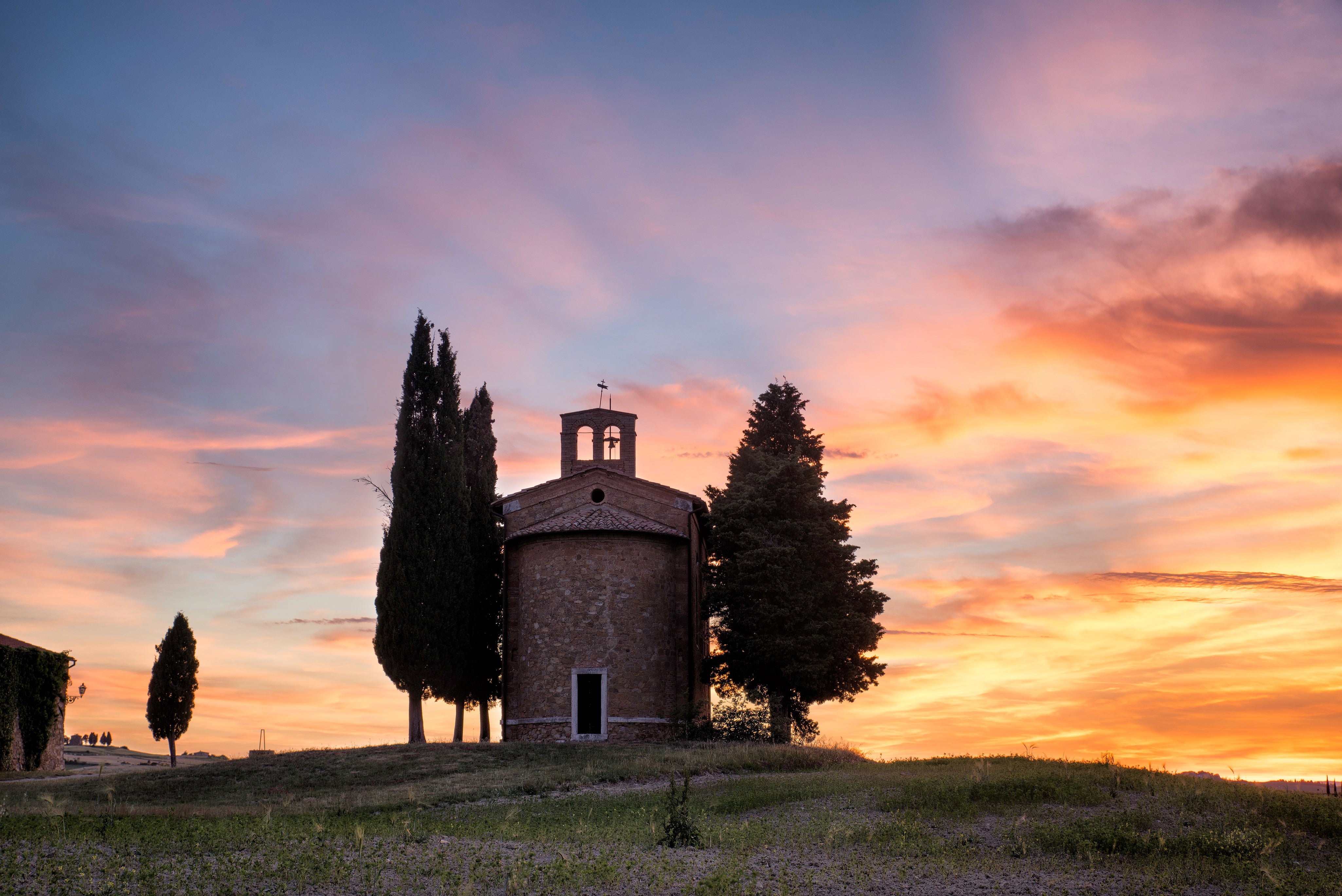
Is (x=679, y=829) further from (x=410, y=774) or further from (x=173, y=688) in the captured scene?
(x=173, y=688)

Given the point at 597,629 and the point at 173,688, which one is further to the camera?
the point at 173,688

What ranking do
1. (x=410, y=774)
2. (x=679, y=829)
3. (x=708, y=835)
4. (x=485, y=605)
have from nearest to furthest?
(x=679, y=829) < (x=708, y=835) < (x=410, y=774) < (x=485, y=605)

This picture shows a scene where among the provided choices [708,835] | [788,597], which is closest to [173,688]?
[788,597]

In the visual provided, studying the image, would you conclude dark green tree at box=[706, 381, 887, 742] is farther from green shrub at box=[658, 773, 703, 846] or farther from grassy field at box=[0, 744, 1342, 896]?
green shrub at box=[658, 773, 703, 846]

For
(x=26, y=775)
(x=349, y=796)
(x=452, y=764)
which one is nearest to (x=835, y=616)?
Answer: (x=452, y=764)

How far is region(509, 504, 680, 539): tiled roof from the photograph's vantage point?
3011 cm

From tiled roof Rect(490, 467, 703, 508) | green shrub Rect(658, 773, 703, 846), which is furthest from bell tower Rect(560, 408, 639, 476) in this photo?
green shrub Rect(658, 773, 703, 846)

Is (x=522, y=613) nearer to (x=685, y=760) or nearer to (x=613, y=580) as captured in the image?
(x=613, y=580)

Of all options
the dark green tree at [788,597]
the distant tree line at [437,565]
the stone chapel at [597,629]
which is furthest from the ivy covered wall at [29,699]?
the dark green tree at [788,597]

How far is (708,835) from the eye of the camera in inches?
551

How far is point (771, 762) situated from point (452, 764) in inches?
303

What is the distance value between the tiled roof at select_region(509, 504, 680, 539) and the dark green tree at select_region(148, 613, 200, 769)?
15482 millimetres

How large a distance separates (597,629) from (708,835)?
15869mm

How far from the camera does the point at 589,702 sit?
29484mm
